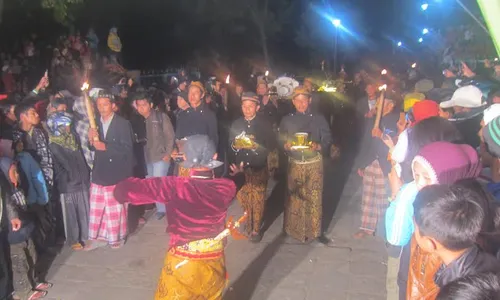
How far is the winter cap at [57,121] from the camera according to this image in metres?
5.50

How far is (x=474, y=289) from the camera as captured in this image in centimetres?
172

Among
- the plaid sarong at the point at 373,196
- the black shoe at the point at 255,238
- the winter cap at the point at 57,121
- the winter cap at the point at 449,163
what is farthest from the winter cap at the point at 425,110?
the winter cap at the point at 57,121

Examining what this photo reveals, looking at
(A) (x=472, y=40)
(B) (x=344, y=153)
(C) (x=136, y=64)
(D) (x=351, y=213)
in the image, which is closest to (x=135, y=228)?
(D) (x=351, y=213)

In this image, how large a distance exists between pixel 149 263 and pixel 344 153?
22.3 ft

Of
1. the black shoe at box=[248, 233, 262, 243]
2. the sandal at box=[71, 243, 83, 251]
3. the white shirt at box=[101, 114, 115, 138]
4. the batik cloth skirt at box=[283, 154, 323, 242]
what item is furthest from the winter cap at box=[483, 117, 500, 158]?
the sandal at box=[71, 243, 83, 251]

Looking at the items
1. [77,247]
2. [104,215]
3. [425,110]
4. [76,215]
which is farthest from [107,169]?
[425,110]

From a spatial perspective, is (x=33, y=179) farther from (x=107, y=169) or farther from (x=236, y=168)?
(x=236, y=168)

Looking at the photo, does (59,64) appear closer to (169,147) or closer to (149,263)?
(169,147)

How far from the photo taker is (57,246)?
5945mm

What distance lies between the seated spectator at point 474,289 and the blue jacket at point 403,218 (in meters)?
0.92

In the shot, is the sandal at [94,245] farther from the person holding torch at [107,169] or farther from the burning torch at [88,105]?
the burning torch at [88,105]

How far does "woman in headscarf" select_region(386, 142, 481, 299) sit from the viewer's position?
243 centimetres

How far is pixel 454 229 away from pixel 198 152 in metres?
1.79

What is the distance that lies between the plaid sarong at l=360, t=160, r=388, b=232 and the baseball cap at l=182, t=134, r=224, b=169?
320 centimetres
